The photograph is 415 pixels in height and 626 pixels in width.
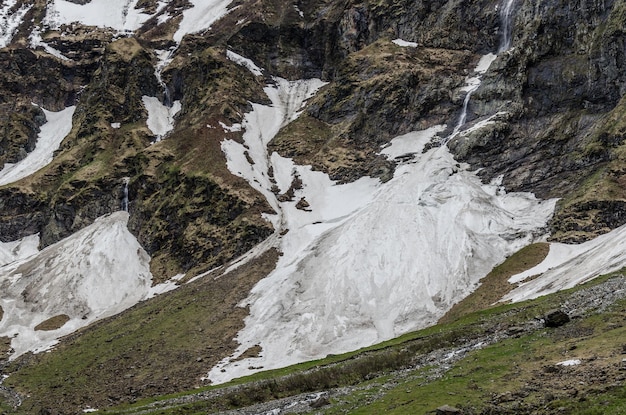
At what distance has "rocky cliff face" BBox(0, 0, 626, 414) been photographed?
328 ft

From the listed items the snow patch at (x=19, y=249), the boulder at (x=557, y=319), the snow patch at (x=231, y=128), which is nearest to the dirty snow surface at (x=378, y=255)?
the snow patch at (x=231, y=128)

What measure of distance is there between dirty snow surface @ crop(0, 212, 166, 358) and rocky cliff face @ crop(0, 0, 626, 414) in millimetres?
5050

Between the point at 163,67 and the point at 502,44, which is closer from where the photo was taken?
the point at 502,44

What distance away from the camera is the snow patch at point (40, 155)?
174 meters

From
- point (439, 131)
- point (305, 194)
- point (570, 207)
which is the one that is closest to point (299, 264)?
point (305, 194)

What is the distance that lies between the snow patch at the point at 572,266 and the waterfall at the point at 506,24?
72.6 m

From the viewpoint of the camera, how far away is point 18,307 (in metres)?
107

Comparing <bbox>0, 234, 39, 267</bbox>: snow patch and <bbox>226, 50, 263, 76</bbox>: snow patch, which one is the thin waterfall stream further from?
<bbox>0, 234, 39, 267</bbox>: snow patch

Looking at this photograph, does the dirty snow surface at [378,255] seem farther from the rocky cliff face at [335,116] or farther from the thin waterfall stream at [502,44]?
the thin waterfall stream at [502,44]

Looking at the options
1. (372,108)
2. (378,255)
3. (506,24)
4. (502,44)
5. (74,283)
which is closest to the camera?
(378,255)

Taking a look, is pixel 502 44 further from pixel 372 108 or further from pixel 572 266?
pixel 572 266

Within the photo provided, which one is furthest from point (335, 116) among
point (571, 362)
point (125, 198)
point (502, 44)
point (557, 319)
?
point (571, 362)

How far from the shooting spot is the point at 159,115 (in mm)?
171500

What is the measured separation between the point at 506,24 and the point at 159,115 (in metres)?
105
